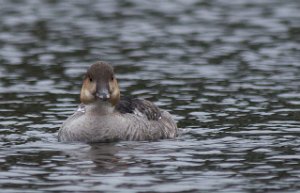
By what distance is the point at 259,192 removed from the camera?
15.2 m

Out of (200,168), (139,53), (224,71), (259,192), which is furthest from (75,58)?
(259,192)

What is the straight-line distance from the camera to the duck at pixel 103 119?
19406 mm

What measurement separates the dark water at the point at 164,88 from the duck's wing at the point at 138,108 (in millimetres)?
701

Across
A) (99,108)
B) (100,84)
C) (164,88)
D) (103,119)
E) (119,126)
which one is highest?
(100,84)

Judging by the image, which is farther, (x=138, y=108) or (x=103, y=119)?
(x=138, y=108)

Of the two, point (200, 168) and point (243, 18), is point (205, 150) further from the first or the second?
point (243, 18)

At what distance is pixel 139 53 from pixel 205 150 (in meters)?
11.3

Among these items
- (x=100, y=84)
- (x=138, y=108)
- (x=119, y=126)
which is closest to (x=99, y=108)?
(x=119, y=126)

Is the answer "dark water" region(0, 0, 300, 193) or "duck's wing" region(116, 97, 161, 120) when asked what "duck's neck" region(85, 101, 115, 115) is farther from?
"dark water" region(0, 0, 300, 193)

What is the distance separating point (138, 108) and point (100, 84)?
1492 mm

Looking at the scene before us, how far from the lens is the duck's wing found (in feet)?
66.9

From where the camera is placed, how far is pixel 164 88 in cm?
2514

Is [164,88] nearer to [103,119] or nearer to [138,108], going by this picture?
[138,108]

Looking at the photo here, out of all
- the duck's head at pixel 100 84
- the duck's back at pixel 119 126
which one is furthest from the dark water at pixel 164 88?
the duck's head at pixel 100 84
